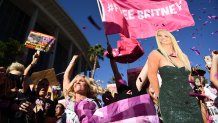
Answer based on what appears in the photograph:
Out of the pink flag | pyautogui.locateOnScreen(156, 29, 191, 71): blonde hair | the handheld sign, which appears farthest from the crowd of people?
the handheld sign

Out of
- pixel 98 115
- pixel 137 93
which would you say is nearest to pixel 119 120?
pixel 98 115

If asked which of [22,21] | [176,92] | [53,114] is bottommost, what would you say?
[53,114]

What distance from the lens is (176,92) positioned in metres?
2.49

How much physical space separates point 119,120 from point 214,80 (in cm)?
136

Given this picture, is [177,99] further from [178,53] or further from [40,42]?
[40,42]

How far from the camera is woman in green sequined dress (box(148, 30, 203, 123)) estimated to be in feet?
7.86

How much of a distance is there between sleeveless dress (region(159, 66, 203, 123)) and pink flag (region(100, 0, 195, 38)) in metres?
2.15

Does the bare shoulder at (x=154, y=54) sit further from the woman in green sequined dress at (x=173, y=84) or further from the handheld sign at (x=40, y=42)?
the handheld sign at (x=40, y=42)

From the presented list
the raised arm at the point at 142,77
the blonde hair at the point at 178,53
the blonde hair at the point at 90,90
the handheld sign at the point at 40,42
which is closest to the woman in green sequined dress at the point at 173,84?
the blonde hair at the point at 178,53

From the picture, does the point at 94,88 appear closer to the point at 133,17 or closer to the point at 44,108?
the point at 44,108

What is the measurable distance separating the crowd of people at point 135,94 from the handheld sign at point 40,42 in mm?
2063

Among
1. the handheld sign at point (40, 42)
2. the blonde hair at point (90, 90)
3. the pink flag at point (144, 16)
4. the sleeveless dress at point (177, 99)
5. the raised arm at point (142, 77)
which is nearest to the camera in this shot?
the sleeveless dress at point (177, 99)

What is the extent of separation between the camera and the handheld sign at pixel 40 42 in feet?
22.0

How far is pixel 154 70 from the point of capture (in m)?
2.68
